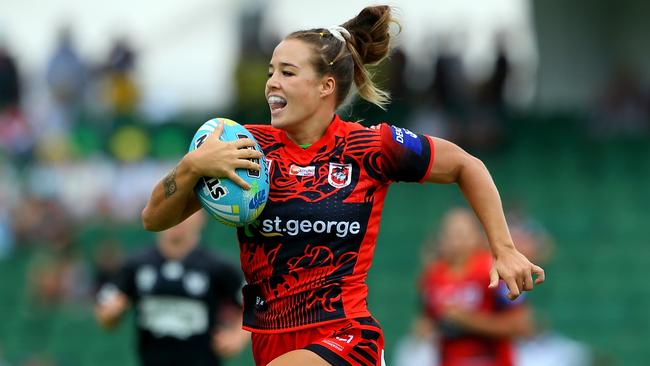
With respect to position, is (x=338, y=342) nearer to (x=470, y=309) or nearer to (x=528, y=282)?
(x=528, y=282)

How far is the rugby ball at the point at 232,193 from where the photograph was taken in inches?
181

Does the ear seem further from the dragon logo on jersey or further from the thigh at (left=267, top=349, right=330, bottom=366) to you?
the thigh at (left=267, top=349, right=330, bottom=366)

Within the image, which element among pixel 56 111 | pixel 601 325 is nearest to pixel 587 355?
pixel 601 325

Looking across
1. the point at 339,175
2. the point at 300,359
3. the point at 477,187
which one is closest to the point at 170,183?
the point at 339,175

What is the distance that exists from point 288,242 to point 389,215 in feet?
38.4

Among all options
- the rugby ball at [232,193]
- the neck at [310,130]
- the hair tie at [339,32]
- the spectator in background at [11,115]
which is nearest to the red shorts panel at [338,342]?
the rugby ball at [232,193]

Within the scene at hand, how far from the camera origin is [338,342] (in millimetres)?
4695

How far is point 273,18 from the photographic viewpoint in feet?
63.1

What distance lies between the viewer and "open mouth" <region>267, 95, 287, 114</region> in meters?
4.81

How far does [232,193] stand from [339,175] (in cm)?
44

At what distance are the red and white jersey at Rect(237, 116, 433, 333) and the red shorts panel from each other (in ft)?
0.10

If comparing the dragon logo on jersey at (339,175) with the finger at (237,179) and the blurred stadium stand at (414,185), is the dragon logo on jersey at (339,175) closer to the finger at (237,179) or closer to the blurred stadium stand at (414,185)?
the finger at (237,179)

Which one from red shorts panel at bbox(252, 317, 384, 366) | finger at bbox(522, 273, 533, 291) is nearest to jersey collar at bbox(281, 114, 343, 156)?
red shorts panel at bbox(252, 317, 384, 366)

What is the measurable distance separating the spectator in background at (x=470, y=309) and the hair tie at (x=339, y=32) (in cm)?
292
